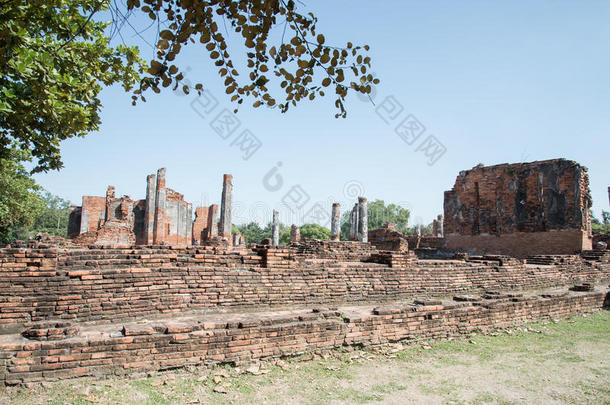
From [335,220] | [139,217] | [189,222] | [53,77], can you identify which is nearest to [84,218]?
[139,217]

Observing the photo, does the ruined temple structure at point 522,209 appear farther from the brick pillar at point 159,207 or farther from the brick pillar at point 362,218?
the brick pillar at point 159,207

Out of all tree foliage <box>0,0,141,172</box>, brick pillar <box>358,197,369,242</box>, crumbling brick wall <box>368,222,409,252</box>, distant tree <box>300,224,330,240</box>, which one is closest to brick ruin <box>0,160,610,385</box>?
tree foliage <box>0,0,141,172</box>

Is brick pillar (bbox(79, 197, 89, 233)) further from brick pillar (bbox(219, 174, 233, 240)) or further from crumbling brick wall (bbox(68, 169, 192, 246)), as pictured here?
brick pillar (bbox(219, 174, 233, 240))

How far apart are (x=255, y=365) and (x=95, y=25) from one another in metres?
6.62

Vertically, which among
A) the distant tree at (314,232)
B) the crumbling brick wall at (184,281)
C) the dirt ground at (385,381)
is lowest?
the dirt ground at (385,381)

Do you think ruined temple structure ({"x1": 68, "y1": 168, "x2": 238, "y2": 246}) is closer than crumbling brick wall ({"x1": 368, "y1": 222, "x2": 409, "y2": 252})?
No

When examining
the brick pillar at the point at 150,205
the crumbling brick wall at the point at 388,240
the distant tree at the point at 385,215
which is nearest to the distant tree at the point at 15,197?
the brick pillar at the point at 150,205

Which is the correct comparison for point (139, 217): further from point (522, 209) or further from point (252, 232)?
point (252, 232)

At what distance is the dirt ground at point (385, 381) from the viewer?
13.0ft

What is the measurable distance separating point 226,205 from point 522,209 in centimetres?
1283

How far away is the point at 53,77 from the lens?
19.6 ft

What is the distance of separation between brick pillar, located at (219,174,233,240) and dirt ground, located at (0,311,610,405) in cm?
1477

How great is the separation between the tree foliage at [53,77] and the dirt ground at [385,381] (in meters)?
3.41

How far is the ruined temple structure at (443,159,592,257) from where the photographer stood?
15797 mm
